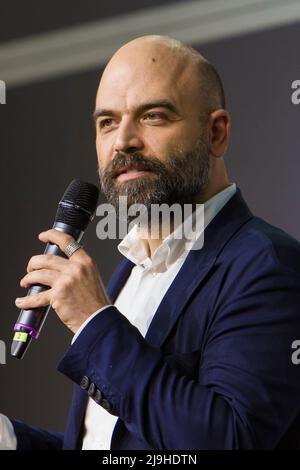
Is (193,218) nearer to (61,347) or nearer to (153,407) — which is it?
(153,407)

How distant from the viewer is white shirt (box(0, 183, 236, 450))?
1434mm

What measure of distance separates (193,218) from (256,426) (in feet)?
1.45

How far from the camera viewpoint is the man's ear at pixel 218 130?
1572 mm

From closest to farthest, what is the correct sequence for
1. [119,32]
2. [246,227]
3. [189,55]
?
1. [246,227]
2. [189,55]
3. [119,32]

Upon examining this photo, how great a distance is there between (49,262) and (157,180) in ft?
0.97

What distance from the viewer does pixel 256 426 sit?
1190 mm

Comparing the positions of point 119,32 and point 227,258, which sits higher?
point 119,32

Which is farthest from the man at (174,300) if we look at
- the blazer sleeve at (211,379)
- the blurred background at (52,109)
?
the blurred background at (52,109)

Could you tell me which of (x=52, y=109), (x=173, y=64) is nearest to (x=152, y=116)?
(x=173, y=64)

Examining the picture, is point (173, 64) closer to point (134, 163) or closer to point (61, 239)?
point (134, 163)

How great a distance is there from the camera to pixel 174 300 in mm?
1365

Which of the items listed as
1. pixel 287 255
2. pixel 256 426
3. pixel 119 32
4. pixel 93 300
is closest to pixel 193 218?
pixel 287 255

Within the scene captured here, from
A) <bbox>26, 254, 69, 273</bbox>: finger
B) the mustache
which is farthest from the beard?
<bbox>26, 254, 69, 273</bbox>: finger
